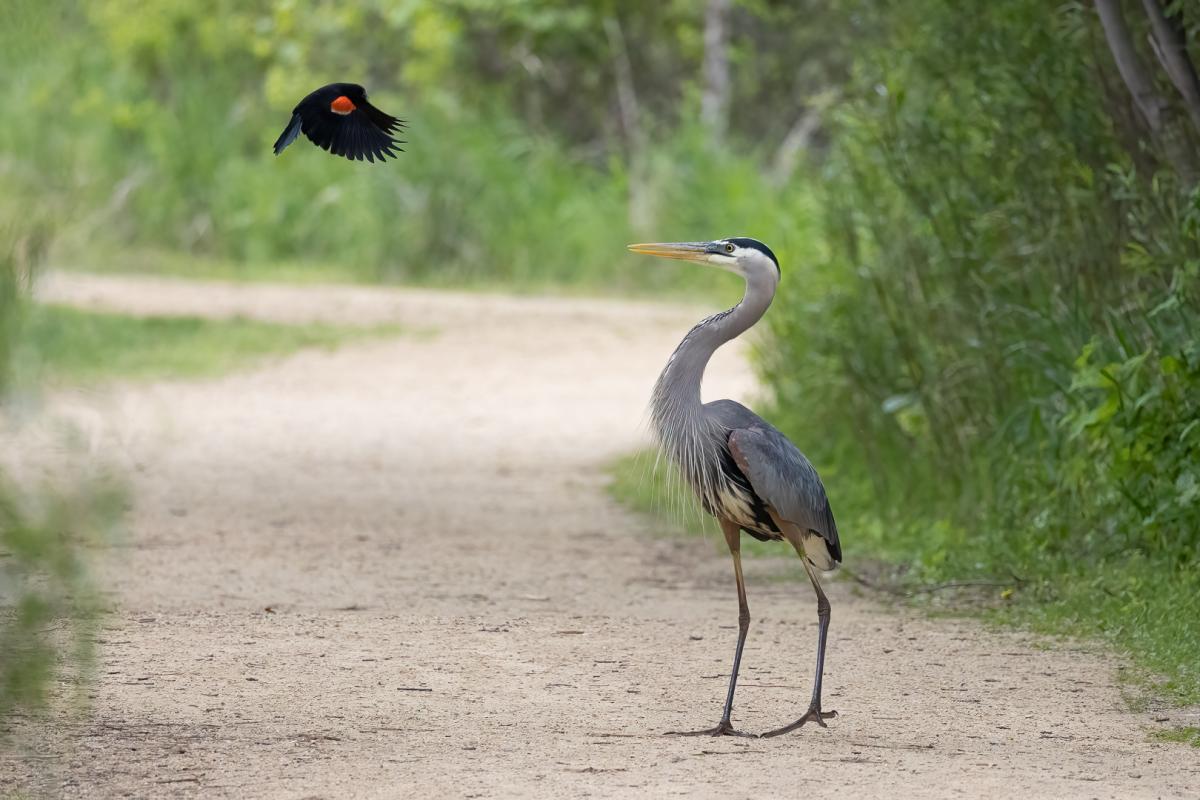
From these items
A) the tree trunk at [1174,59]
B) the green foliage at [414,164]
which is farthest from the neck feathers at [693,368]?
the green foliage at [414,164]

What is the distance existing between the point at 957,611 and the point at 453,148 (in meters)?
15.2

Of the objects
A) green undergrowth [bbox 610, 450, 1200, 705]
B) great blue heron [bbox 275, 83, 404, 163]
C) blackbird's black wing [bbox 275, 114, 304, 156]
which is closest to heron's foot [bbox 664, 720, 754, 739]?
green undergrowth [bbox 610, 450, 1200, 705]

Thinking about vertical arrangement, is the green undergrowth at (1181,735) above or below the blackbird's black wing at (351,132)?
below

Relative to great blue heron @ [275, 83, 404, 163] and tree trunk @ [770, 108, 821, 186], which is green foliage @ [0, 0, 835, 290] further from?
great blue heron @ [275, 83, 404, 163]

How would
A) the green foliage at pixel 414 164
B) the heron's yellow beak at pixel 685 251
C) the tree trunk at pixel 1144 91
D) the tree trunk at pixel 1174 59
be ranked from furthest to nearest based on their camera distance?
the green foliage at pixel 414 164 < the tree trunk at pixel 1144 91 < the tree trunk at pixel 1174 59 < the heron's yellow beak at pixel 685 251

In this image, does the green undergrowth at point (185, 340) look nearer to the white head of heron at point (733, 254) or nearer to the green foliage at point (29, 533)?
the white head of heron at point (733, 254)

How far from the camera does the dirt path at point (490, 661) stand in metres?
4.86

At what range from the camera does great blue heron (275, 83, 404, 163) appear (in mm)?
5539

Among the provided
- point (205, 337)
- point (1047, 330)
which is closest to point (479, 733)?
point (1047, 330)

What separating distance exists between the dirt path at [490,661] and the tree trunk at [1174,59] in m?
2.36

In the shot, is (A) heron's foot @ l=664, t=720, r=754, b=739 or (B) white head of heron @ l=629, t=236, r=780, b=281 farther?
(B) white head of heron @ l=629, t=236, r=780, b=281

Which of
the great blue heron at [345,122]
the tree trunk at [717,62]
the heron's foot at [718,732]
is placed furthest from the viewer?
the tree trunk at [717,62]

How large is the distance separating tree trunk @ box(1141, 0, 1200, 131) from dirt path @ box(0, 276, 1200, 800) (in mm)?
2358

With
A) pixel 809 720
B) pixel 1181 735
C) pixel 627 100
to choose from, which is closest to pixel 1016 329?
pixel 1181 735
